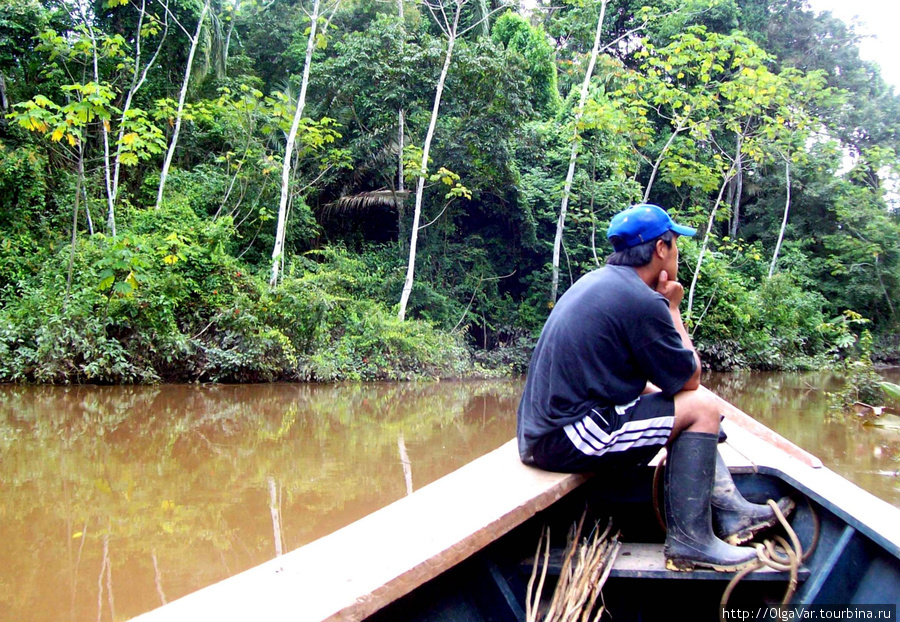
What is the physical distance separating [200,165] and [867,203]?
17.5m

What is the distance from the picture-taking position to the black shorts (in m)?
1.99

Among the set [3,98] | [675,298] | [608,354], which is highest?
[3,98]

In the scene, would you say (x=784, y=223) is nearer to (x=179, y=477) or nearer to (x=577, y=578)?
(x=179, y=477)

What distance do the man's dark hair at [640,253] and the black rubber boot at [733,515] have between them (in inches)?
28.6

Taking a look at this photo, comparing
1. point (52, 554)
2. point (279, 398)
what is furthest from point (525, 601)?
point (279, 398)

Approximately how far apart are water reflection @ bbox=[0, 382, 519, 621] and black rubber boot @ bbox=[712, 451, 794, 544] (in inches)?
91.7

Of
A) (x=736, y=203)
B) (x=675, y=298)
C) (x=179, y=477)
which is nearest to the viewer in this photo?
(x=675, y=298)

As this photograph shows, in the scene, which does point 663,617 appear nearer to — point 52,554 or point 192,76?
point 52,554

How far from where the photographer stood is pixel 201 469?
193 inches

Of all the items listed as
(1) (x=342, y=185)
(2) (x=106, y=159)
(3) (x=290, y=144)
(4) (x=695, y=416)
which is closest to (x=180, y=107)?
(2) (x=106, y=159)

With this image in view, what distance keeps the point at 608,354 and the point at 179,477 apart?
12.6 feet

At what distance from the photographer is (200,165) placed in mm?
12344

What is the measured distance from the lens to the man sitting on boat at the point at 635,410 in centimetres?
198

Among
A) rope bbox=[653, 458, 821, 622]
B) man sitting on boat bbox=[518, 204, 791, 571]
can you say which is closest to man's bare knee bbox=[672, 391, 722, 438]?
man sitting on boat bbox=[518, 204, 791, 571]
